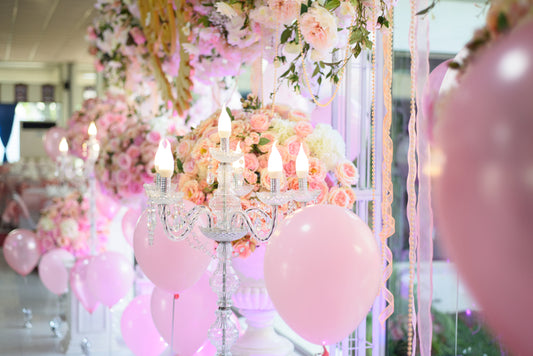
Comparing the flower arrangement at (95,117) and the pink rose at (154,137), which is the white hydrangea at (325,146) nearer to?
the pink rose at (154,137)

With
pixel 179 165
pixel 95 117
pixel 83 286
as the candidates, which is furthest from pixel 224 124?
pixel 95 117

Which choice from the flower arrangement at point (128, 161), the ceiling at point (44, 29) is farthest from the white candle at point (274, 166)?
the ceiling at point (44, 29)

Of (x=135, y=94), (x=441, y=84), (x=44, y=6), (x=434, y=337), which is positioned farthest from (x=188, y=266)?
(x=44, y=6)

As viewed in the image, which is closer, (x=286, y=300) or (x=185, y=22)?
(x=286, y=300)

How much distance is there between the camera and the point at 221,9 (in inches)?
75.5

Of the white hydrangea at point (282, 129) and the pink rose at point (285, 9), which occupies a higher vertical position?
the pink rose at point (285, 9)

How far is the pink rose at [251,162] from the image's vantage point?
5.57 feet

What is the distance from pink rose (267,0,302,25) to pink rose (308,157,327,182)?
0.43 meters

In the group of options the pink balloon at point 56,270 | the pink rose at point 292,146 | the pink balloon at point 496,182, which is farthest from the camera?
the pink balloon at point 56,270

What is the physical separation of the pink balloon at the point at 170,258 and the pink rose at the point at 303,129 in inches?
15.1

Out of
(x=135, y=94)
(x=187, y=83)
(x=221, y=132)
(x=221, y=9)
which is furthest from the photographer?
(x=135, y=94)

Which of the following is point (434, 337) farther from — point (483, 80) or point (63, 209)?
point (63, 209)

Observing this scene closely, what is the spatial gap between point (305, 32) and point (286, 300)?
0.79 meters

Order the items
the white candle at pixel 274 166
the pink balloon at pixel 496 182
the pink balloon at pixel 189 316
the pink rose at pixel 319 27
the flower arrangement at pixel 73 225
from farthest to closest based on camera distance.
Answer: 1. the flower arrangement at pixel 73 225
2. the pink balloon at pixel 189 316
3. the pink rose at pixel 319 27
4. the white candle at pixel 274 166
5. the pink balloon at pixel 496 182
